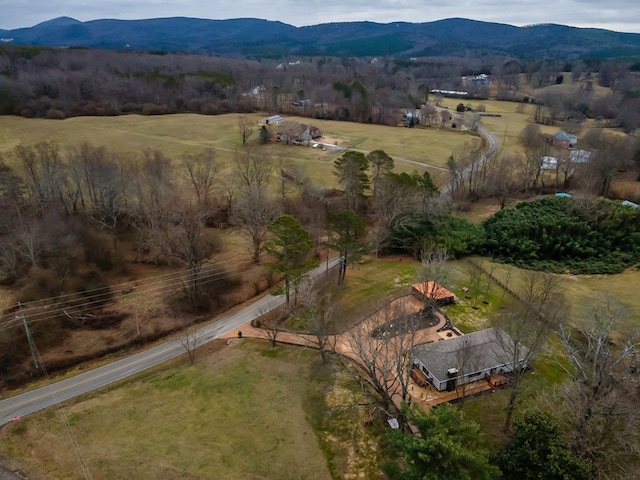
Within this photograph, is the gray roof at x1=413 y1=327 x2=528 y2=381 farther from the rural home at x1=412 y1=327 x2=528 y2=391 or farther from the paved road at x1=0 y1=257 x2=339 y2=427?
the paved road at x1=0 y1=257 x2=339 y2=427

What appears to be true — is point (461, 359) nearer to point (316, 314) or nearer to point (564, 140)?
point (316, 314)

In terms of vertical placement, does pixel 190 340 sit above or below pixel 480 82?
below

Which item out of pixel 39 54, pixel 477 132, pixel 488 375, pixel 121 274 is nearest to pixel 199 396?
pixel 488 375

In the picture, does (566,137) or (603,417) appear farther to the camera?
(566,137)

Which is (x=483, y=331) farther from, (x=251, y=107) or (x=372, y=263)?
(x=251, y=107)

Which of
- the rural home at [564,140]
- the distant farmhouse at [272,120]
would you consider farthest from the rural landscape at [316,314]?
the distant farmhouse at [272,120]

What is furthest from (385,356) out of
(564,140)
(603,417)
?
(564,140)
